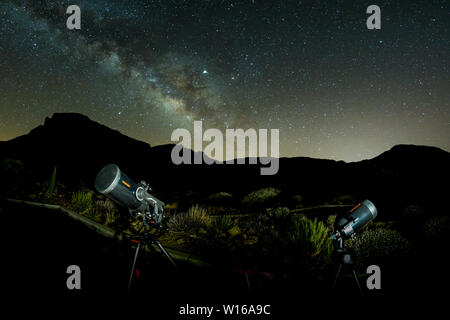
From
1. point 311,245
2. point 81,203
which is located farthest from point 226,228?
point 81,203

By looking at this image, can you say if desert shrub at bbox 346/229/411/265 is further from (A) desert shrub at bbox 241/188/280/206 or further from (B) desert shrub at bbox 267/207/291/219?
(A) desert shrub at bbox 241/188/280/206

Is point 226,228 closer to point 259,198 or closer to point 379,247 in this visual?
point 379,247

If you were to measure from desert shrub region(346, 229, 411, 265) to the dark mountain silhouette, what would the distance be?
38.6ft

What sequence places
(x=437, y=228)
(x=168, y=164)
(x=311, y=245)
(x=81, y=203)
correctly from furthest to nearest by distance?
(x=168, y=164)
(x=81, y=203)
(x=437, y=228)
(x=311, y=245)

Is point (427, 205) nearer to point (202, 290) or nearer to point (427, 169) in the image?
point (202, 290)

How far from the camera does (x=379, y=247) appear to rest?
5.87 metres

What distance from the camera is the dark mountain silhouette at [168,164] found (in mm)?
20734

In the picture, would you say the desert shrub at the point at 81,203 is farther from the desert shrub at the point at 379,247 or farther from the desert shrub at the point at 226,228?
the desert shrub at the point at 379,247

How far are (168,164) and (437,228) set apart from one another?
2288cm

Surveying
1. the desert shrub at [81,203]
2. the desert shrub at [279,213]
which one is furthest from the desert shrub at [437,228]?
the desert shrub at [81,203]

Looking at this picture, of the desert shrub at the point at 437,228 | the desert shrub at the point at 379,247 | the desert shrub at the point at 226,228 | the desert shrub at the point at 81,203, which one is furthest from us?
the desert shrub at the point at 81,203

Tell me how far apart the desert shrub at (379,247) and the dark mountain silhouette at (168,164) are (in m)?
11.8
